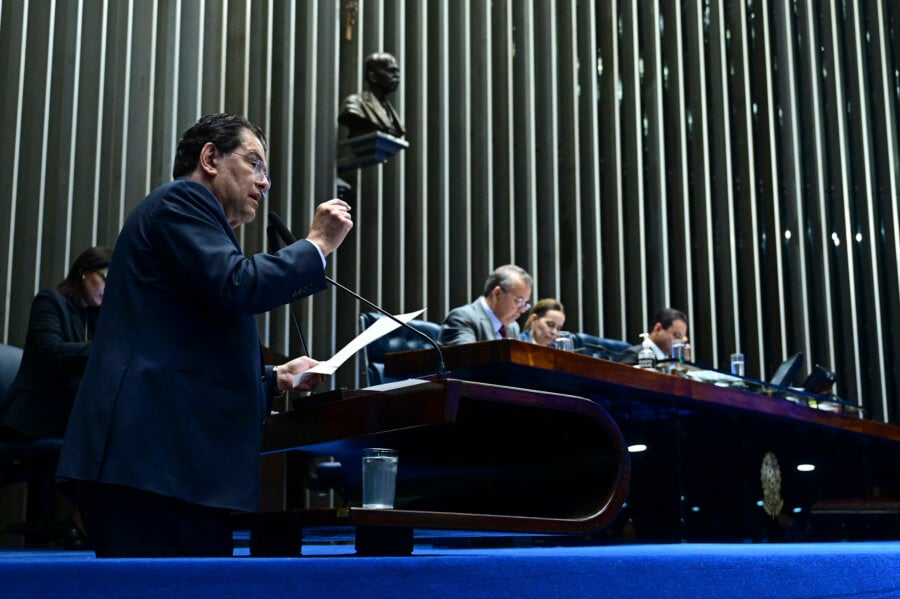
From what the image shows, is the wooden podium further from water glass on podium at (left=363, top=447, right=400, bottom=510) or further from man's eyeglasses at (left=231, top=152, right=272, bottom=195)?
man's eyeglasses at (left=231, top=152, right=272, bottom=195)

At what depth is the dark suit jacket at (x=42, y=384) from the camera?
3.51m

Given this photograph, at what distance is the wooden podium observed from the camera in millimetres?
1508

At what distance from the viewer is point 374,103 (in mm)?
5375

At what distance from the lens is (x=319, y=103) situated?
551cm

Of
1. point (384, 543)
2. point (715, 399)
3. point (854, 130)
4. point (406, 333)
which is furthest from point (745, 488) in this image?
point (854, 130)

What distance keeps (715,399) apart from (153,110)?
2978 millimetres

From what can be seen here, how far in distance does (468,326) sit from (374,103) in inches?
60.3

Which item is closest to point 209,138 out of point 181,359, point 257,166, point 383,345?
point 257,166

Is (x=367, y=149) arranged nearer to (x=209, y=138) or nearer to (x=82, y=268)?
(x=82, y=268)

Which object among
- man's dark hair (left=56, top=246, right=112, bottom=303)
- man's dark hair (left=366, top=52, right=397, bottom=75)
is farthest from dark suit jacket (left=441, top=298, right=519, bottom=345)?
man's dark hair (left=366, top=52, right=397, bottom=75)

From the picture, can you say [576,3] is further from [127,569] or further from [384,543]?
[127,569]

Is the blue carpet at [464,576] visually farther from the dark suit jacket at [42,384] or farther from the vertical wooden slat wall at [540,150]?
the vertical wooden slat wall at [540,150]

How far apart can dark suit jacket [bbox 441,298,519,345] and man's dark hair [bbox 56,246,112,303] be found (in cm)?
137

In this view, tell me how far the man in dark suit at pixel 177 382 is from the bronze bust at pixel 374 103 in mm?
3695
